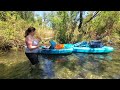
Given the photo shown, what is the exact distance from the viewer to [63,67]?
8.95 metres

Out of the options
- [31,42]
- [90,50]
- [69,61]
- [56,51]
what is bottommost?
[69,61]

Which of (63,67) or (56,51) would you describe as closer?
(63,67)

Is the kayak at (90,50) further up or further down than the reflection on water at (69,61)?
further up

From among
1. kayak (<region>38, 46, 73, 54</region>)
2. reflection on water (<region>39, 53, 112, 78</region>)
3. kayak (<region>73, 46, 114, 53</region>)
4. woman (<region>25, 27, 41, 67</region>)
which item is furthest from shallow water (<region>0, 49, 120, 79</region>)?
woman (<region>25, 27, 41, 67</region>)

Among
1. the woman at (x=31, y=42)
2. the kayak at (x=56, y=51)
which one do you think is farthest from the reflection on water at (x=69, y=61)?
the woman at (x=31, y=42)

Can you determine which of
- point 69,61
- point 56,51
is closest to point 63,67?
point 69,61

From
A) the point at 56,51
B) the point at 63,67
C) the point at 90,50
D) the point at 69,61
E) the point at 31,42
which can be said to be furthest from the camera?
the point at 90,50

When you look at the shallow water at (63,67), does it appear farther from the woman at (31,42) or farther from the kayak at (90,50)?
the woman at (31,42)

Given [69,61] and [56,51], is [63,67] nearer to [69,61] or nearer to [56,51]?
[69,61]

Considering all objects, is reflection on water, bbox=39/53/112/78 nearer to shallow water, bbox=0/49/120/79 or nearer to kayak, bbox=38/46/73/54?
shallow water, bbox=0/49/120/79

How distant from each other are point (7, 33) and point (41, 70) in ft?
17.2

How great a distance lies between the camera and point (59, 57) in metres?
→ 11.2

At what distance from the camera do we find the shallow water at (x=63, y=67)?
25.4 feet

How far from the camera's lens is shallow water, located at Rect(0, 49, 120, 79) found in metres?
7.73
